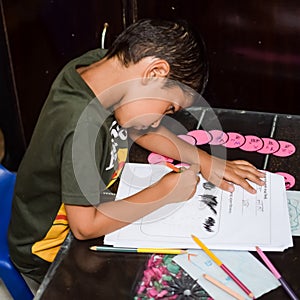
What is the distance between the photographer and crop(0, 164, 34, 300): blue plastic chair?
1.38 m

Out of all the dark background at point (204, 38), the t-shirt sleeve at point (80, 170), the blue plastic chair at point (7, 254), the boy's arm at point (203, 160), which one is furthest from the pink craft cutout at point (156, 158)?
the dark background at point (204, 38)

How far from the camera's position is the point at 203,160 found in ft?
4.38

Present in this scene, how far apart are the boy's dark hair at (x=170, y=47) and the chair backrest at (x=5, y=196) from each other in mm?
407

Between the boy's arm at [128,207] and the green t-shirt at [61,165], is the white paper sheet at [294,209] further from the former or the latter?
the green t-shirt at [61,165]

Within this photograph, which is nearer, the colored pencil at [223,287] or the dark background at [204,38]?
the colored pencil at [223,287]

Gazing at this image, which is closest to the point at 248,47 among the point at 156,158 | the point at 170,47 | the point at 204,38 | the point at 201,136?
the point at 204,38

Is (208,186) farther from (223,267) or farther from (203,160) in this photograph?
(223,267)

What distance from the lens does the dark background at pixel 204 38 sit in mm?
1898

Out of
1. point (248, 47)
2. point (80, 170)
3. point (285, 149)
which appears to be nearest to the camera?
point (80, 170)

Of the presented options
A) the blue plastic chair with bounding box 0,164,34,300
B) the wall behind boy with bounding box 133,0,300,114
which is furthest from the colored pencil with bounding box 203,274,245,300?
the wall behind boy with bounding box 133,0,300,114

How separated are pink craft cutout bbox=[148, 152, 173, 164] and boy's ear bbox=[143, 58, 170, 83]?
9.0 inches

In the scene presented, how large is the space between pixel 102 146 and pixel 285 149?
40cm

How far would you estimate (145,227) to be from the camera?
116 cm

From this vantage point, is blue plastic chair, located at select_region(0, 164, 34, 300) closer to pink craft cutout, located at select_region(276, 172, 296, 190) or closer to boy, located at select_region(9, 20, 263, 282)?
boy, located at select_region(9, 20, 263, 282)
